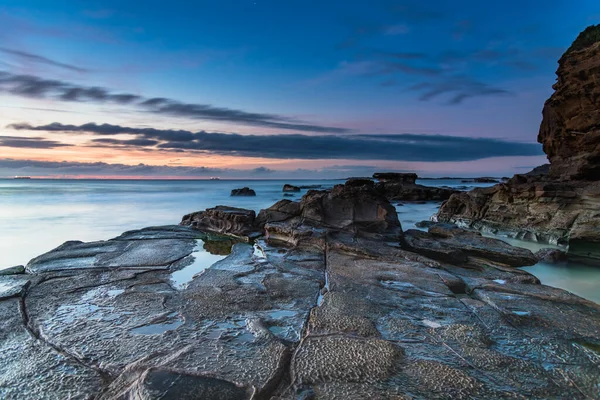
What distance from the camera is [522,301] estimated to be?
4008 mm

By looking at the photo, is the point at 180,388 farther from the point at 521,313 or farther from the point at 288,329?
the point at 521,313

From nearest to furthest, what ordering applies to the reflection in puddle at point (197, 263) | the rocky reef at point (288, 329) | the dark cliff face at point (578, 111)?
1. the rocky reef at point (288, 329)
2. the reflection in puddle at point (197, 263)
3. the dark cliff face at point (578, 111)

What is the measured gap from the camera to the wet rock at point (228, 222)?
8766 mm

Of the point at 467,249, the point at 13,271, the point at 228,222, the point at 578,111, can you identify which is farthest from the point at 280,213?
the point at 578,111

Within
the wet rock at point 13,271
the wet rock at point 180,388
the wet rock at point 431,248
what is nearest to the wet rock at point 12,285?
the wet rock at point 13,271

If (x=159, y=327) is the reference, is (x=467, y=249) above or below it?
below

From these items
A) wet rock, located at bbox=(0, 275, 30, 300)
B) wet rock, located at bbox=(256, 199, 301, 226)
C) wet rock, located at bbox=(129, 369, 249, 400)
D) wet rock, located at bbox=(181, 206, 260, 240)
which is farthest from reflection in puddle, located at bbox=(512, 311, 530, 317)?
wet rock, located at bbox=(181, 206, 260, 240)

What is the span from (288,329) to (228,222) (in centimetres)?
634

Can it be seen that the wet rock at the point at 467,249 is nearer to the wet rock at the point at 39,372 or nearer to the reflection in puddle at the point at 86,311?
the reflection in puddle at the point at 86,311

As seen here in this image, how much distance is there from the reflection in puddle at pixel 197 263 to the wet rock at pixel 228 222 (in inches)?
33.2

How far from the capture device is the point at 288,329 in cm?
317

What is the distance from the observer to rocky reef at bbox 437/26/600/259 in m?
9.33

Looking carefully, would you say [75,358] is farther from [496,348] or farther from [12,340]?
[496,348]

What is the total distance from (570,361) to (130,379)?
3.34 meters
